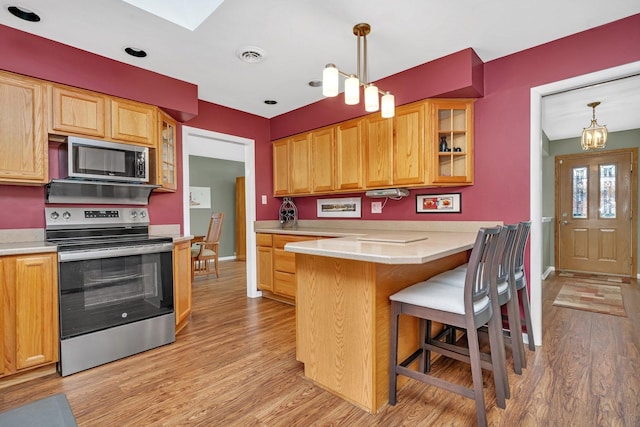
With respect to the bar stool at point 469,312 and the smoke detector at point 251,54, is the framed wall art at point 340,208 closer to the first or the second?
the smoke detector at point 251,54

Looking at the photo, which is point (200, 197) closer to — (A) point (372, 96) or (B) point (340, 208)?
(B) point (340, 208)

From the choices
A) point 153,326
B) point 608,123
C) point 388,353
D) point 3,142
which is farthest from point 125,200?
point 608,123

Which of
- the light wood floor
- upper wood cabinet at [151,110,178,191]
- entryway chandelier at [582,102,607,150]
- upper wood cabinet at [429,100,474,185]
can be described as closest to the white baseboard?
entryway chandelier at [582,102,607,150]

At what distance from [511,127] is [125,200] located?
3476 millimetres

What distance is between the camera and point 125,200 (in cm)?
298

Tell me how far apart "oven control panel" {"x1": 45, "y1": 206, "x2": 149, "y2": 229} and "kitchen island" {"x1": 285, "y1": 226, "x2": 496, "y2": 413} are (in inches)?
75.1

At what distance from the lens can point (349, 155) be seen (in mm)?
3561

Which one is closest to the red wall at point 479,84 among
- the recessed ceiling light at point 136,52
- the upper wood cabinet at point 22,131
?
the upper wood cabinet at point 22,131

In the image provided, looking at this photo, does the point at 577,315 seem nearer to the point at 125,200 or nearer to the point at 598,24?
the point at 598,24

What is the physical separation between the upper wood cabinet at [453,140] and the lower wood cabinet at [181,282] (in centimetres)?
237

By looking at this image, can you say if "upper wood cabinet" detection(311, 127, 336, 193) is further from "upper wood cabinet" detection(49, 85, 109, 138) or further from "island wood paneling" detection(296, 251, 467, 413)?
"upper wood cabinet" detection(49, 85, 109, 138)

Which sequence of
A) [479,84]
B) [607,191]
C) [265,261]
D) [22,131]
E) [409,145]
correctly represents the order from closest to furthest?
[22,131]
[479,84]
[409,145]
[265,261]
[607,191]

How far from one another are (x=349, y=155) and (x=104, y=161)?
7.56 ft

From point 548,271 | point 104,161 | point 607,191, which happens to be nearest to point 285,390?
point 104,161
